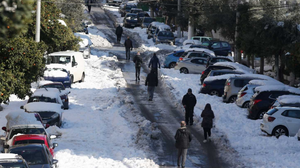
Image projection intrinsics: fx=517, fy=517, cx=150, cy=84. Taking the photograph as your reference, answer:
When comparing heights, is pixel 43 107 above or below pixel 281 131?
above

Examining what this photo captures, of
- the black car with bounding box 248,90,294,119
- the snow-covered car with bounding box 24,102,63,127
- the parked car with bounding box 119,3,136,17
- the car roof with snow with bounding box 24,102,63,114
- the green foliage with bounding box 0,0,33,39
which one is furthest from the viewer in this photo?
the parked car with bounding box 119,3,136,17

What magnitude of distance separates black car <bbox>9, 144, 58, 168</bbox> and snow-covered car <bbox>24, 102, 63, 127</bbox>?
6.63 metres

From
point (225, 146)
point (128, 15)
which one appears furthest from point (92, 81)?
point (128, 15)

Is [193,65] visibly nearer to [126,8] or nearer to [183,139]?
[183,139]

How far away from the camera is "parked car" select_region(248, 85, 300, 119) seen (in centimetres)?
2238

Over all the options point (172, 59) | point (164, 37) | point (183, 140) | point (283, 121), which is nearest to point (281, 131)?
point (283, 121)

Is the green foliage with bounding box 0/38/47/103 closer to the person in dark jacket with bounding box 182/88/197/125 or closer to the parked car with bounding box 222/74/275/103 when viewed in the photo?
the person in dark jacket with bounding box 182/88/197/125

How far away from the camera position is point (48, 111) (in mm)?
21375

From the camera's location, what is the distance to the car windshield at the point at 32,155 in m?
13.7

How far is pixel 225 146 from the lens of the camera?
1836 centimetres

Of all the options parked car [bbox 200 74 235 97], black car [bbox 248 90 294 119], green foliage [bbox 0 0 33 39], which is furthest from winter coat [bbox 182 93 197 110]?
green foliage [bbox 0 0 33 39]

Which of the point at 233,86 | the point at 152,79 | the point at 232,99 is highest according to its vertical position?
the point at 152,79

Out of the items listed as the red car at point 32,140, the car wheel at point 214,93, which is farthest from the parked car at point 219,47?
the red car at point 32,140

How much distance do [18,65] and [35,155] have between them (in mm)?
7240
